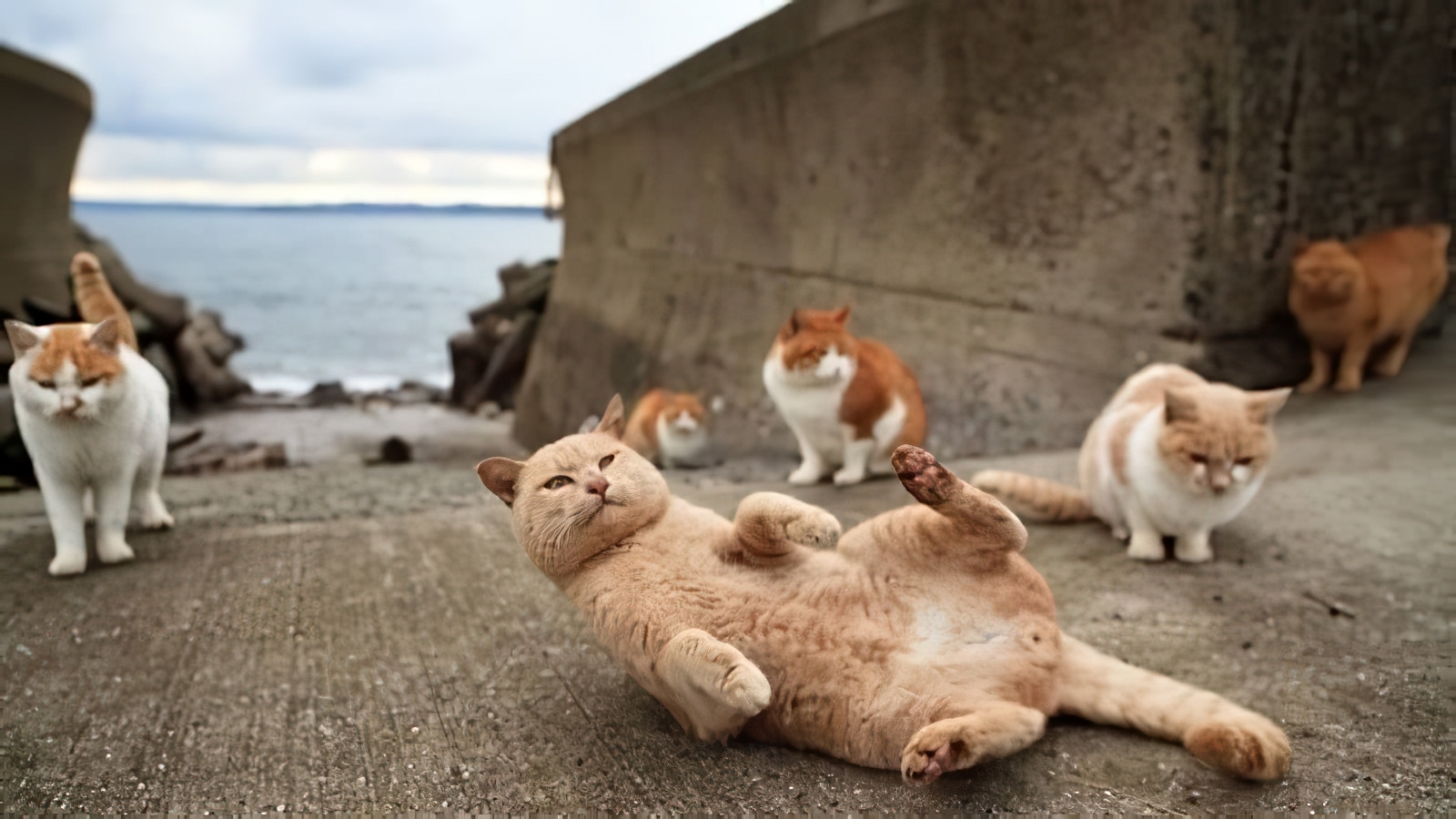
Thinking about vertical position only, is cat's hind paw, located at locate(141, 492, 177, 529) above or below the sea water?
below

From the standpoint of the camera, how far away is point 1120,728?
114cm

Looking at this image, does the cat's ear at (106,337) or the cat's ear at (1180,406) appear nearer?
the cat's ear at (106,337)

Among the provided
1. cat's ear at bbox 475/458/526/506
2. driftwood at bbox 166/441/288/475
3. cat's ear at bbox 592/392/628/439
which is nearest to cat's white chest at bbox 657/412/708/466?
cat's ear at bbox 592/392/628/439

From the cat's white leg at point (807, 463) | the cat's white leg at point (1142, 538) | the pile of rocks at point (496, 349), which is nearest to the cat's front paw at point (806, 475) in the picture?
the cat's white leg at point (807, 463)

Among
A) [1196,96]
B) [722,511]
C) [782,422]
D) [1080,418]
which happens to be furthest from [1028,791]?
[1196,96]

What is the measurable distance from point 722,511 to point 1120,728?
0.63m

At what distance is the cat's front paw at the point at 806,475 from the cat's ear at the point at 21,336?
4.40ft

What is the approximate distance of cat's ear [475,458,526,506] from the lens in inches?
44.6

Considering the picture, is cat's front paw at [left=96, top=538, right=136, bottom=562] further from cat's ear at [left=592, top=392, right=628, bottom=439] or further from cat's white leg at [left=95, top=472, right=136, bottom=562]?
cat's ear at [left=592, top=392, right=628, bottom=439]

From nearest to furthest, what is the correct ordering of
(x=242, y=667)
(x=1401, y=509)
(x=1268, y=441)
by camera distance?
(x=242, y=667) < (x=1268, y=441) < (x=1401, y=509)

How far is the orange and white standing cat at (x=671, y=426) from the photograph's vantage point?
1758 millimetres

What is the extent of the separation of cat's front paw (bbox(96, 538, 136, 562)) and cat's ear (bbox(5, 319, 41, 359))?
480 millimetres

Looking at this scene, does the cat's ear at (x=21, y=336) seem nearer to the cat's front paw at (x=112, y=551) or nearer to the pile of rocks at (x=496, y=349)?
the cat's front paw at (x=112, y=551)

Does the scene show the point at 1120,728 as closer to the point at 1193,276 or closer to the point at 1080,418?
the point at 1080,418
